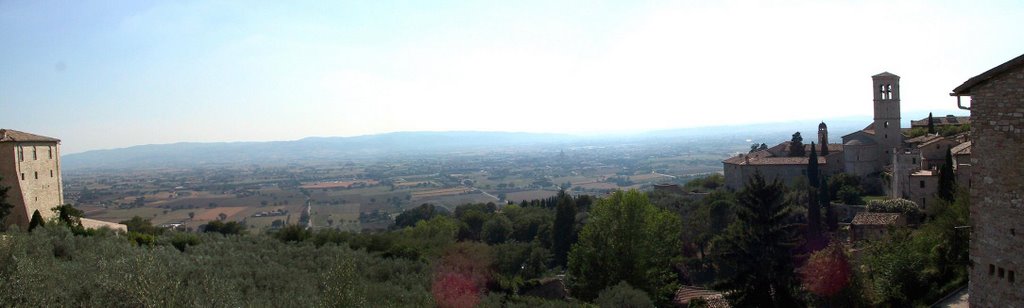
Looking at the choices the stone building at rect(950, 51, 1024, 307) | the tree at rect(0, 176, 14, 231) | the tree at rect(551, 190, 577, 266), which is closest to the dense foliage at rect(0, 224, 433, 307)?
the tree at rect(0, 176, 14, 231)

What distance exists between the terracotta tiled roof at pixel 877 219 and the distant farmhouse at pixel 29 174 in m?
29.9

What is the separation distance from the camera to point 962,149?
27.0 meters

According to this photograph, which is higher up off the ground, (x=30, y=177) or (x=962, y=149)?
(x=30, y=177)

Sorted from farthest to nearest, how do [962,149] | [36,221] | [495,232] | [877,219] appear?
1. [495,232]
2. [962,149]
3. [877,219]
4. [36,221]

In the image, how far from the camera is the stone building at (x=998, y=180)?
5.50 meters

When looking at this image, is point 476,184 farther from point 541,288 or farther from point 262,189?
point 541,288

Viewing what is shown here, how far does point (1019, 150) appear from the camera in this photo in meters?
5.45

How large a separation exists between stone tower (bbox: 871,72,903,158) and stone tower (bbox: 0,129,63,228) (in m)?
41.9

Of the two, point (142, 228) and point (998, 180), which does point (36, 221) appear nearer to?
point (142, 228)

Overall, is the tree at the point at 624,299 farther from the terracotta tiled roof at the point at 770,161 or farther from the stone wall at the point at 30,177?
the terracotta tiled roof at the point at 770,161

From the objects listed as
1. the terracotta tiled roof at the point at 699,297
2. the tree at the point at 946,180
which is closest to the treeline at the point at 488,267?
the terracotta tiled roof at the point at 699,297

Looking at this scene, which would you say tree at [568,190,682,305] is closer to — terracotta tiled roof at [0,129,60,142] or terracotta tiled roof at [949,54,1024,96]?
terracotta tiled roof at [949,54,1024,96]

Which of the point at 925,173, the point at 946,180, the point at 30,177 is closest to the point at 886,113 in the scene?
the point at 925,173

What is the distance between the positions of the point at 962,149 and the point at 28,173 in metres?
36.1
